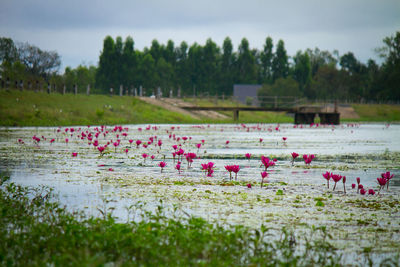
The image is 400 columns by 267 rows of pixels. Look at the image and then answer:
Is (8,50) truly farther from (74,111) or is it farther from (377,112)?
(377,112)

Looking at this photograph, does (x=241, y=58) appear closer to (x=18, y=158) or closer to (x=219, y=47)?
(x=219, y=47)

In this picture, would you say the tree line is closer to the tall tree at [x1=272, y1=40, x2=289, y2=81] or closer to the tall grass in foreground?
the tall tree at [x1=272, y1=40, x2=289, y2=81]

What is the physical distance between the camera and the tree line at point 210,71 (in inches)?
3403

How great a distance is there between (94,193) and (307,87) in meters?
94.4

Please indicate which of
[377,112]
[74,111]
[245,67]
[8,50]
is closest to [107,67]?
[8,50]

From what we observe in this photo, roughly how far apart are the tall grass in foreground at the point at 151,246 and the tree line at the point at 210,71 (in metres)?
80.6

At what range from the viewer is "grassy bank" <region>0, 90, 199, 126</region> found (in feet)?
133

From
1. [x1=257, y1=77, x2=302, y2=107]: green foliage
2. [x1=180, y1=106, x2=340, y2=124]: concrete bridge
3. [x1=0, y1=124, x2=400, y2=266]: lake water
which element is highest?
[x1=257, y1=77, x2=302, y2=107]: green foliage

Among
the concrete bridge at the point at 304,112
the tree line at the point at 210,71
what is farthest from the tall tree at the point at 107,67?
the concrete bridge at the point at 304,112

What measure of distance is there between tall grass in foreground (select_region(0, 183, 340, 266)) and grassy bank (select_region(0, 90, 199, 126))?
3368 cm

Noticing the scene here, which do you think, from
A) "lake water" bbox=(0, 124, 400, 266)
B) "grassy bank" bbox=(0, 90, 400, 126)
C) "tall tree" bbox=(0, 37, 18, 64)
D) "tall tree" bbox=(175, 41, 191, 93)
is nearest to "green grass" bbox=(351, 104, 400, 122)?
"tall tree" bbox=(175, 41, 191, 93)

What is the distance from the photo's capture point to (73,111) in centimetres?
4653

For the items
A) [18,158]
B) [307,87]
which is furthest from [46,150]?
[307,87]

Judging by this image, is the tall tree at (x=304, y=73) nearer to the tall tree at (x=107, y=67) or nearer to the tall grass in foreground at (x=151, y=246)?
the tall tree at (x=107, y=67)
